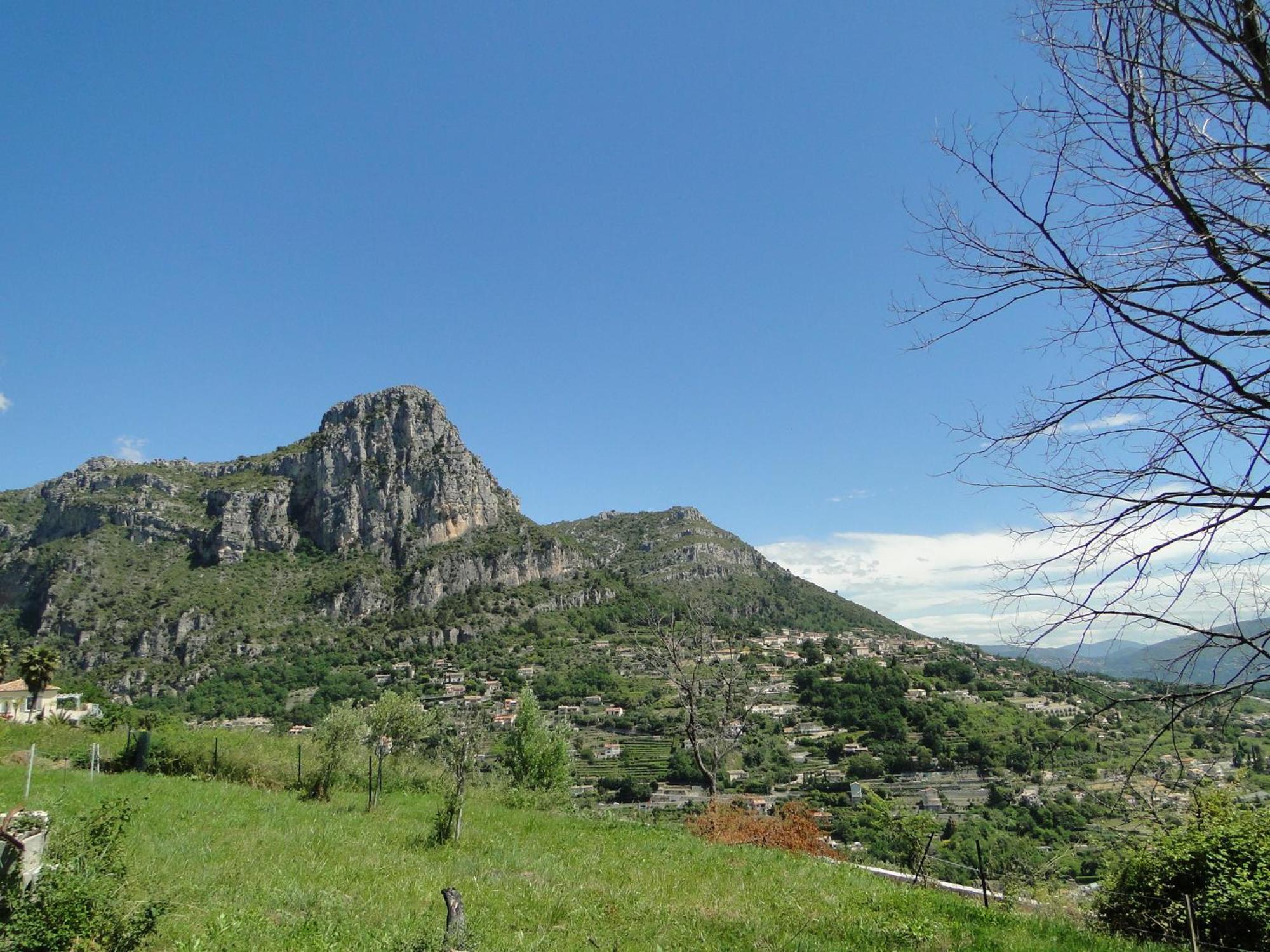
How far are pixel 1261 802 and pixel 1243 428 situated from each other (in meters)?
7.48

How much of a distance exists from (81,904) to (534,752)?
2042 cm

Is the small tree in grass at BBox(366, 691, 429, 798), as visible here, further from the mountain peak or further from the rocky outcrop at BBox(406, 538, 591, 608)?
the mountain peak

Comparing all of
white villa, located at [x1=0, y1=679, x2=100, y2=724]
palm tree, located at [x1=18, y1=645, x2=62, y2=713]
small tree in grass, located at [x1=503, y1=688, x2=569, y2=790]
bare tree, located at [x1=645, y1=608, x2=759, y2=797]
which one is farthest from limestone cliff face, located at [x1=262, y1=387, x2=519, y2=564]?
bare tree, located at [x1=645, y1=608, x2=759, y2=797]

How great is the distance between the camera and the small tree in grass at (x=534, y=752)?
913 inches

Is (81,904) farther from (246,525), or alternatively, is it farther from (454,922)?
(246,525)

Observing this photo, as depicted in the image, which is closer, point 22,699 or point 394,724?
point 394,724

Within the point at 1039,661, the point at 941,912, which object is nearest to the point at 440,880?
the point at 941,912

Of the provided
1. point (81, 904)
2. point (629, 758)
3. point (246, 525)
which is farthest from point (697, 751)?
point (246, 525)

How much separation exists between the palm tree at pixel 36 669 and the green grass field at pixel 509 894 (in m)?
A: 34.1

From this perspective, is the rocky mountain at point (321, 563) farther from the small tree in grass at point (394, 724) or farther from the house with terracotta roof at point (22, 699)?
the small tree in grass at point (394, 724)

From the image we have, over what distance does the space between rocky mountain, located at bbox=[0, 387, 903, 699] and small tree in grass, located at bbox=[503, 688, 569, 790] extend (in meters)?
56.6

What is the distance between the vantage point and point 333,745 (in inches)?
610

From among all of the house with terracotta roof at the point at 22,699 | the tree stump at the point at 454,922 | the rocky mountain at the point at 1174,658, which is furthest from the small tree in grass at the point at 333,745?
the house with terracotta roof at the point at 22,699

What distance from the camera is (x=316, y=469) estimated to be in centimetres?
11406
